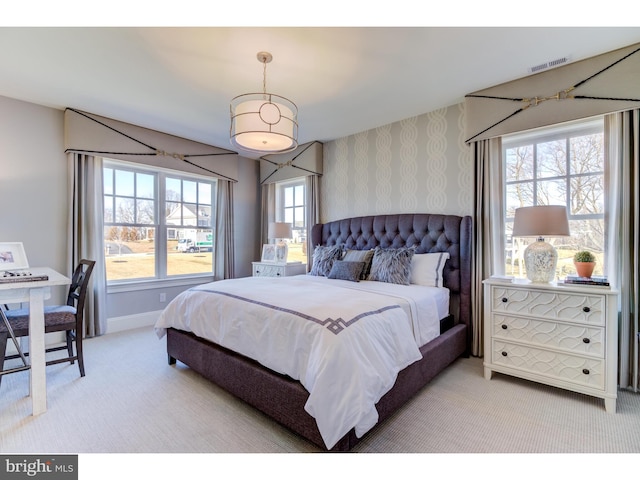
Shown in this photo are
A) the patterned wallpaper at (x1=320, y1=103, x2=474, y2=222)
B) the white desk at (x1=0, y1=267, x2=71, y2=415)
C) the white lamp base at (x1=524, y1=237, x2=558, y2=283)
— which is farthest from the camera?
the patterned wallpaper at (x1=320, y1=103, x2=474, y2=222)

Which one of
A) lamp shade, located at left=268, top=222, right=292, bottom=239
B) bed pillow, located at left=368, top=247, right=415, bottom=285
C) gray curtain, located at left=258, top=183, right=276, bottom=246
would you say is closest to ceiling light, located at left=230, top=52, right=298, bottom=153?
bed pillow, located at left=368, top=247, right=415, bottom=285

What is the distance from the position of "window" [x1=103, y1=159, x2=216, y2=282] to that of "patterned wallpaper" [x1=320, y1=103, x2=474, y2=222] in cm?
201

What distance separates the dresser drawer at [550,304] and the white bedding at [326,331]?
1.69 ft

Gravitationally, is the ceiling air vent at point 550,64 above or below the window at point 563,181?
above

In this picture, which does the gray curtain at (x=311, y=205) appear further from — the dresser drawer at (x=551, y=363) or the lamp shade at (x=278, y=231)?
the dresser drawer at (x=551, y=363)

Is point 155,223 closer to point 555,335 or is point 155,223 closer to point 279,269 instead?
point 279,269

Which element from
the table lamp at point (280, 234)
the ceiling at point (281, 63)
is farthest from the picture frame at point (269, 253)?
the ceiling at point (281, 63)

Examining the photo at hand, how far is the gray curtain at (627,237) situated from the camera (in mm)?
2252

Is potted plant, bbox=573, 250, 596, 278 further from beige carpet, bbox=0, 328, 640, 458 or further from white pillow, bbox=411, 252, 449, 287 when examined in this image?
white pillow, bbox=411, 252, 449, 287

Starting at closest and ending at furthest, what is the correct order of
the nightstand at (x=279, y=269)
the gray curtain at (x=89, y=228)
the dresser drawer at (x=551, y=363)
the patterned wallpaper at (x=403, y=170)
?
1. the dresser drawer at (x=551, y=363)
2. the patterned wallpaper at (x=403, y=170)
3. the gray curtain at (x=89, y=228)
4. the nightstand at (x=279, y=269)

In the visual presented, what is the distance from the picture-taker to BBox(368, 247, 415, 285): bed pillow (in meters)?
2.97

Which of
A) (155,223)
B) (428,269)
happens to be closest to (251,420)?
(428,269)
